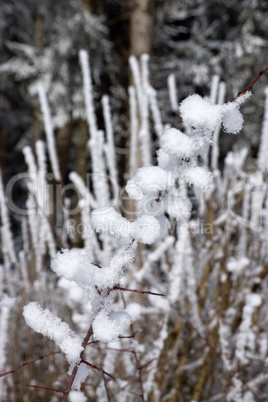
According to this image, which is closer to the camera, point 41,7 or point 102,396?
point 102,396

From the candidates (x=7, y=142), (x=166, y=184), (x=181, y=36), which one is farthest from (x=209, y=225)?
(x=7, y=142)

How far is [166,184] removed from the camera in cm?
50

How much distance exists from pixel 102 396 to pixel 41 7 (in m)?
7.39

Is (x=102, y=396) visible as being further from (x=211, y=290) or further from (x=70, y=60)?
(x=70, y=60)

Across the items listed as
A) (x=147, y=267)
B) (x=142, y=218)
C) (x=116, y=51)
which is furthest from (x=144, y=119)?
(x=116, y=51)

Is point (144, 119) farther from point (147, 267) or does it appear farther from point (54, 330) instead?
point (54, 330)

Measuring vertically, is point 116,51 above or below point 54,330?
above

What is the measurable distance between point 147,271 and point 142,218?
57.4 inches

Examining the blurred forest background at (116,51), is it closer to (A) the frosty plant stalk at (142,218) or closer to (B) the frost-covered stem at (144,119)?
(B) the frost-covered stem at (144,119)

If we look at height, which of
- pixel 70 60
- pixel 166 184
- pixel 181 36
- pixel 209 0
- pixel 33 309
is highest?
pixel 181 36

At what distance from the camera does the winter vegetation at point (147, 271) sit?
515 mm

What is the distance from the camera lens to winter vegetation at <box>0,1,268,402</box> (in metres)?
0.51

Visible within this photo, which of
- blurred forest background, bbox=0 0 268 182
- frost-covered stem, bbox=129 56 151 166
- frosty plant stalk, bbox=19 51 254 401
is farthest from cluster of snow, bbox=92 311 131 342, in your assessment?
blurred forest background, bbox=0 0 268 182

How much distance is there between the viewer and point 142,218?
1.71 ft
